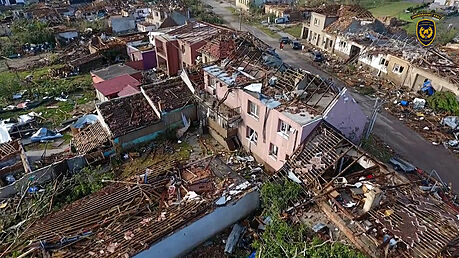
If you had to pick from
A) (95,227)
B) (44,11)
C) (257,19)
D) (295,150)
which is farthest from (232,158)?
(44,11)

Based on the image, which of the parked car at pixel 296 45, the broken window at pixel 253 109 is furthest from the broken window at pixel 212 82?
the parked car at pixel 296 45

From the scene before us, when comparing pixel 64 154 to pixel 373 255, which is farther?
pixel 64 154

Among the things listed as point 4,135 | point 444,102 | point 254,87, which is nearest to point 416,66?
point 444,102

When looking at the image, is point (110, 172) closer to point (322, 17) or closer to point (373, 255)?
point (373, 255)

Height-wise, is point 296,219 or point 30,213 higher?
point 296,219

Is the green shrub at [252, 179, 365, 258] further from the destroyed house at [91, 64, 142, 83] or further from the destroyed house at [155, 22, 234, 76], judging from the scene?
the destroyed house at [91, 64, 142, 83]
